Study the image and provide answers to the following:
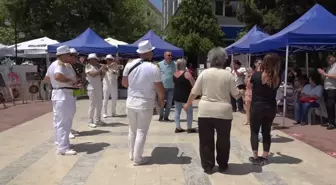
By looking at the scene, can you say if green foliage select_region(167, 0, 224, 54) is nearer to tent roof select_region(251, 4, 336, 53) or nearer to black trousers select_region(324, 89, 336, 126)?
tent roof select_region(251, 4, 336, 53)

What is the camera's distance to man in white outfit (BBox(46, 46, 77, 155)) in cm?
693

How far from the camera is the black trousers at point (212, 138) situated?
587 cm

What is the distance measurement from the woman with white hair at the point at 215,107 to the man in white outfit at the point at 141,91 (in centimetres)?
67

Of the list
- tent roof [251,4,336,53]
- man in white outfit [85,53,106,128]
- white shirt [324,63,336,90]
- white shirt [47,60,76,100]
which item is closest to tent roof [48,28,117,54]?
man in white outfit [85,53,106,128]

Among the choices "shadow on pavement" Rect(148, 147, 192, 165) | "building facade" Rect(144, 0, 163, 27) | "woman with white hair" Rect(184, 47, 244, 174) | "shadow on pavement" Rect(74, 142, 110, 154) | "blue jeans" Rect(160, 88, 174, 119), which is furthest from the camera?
"building facade" Rect(144, 0, 163, 27)

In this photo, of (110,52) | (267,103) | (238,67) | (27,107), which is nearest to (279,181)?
(267,103)

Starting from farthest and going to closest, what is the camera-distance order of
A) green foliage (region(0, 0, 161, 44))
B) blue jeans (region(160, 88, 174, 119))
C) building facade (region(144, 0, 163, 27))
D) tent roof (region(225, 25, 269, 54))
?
building facade (region(144, 0, 163, 27))
green foliage (region(0, 0, 161, 44))
tent roof (region(225, 25, 269, 54))
blue jeans (region(160, 88, 174, 119))

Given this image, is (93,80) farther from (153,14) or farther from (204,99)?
(153,14)

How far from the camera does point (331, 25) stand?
10.5 metres

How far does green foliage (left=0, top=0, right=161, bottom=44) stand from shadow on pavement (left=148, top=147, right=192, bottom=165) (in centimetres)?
2429

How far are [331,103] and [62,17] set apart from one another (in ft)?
79.8

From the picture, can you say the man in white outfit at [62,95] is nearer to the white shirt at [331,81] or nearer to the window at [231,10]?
the white shirt at [331,81]

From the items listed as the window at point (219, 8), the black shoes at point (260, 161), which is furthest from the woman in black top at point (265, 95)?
the window at point (219, 8)

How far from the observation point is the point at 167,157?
6988 millimetres
